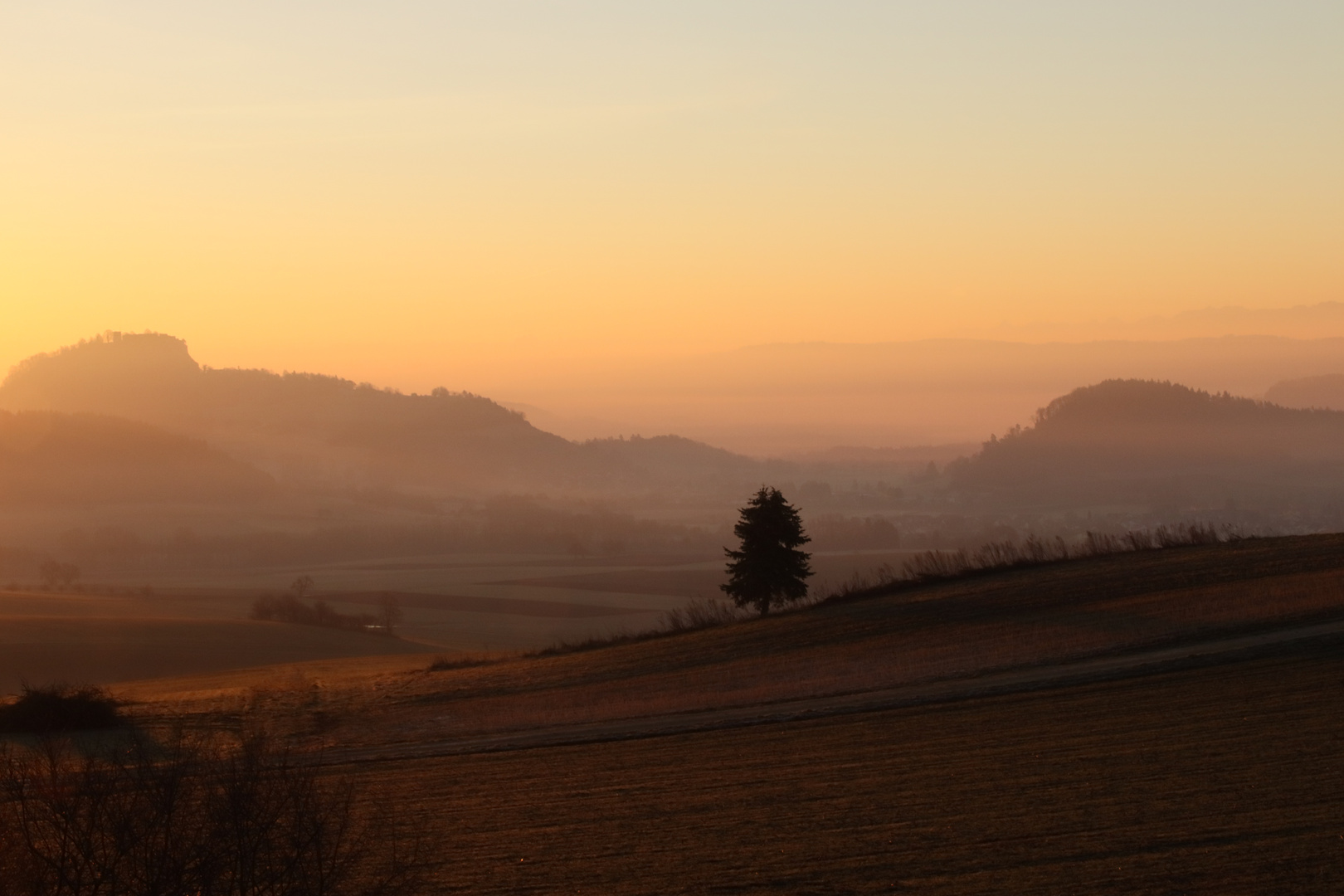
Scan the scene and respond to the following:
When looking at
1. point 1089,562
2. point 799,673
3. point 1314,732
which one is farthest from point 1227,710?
point 1089,562

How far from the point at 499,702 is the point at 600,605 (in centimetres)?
6878

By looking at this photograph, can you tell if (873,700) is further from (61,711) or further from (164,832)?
(61,711)

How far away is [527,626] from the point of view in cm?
8825

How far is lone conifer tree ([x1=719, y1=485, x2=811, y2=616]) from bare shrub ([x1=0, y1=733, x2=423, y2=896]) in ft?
116

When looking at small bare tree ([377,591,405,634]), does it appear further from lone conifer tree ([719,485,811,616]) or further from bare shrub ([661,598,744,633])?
lone conifer tree ([719,485,811,616])

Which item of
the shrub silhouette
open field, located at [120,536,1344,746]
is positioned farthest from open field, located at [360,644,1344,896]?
the shrub silhouette

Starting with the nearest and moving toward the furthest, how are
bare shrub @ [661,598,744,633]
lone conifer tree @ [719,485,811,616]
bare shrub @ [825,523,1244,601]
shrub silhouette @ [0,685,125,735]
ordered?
shrub silhouette @ [0,685,125,735], bare shrub @ [825,523,1244,601], lone conifer tree @ [719,485,811,616], bare shrub @ [661,598,744,633]

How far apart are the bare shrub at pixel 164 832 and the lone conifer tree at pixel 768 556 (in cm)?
3525

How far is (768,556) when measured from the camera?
148 feet

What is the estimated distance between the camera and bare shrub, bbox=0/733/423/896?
870 cm

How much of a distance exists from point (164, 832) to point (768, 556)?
3685 cm

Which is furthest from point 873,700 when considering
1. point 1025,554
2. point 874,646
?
point 1025,554

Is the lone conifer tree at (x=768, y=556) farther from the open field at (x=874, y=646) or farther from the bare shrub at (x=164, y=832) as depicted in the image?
the bare shrub at (x=164, y=832)

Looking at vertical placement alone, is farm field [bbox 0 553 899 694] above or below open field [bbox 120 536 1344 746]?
below
